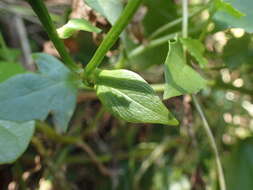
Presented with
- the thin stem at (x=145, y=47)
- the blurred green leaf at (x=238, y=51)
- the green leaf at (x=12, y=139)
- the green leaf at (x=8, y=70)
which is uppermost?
the blurred green leaf at (x=238, y=51)

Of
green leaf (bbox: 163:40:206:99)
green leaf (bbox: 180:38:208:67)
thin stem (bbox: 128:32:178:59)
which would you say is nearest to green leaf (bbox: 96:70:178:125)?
green leaf (bbox: 163:40:206:99)

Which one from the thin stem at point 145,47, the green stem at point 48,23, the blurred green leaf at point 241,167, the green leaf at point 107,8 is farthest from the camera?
the blurred green leaf at point 241,167

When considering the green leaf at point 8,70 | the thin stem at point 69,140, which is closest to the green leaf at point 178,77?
the green leaf at point 8,70

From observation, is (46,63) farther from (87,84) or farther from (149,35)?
(149,35)

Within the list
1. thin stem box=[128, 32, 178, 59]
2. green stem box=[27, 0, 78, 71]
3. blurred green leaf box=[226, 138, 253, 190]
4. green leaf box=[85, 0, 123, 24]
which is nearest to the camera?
green stem box=[27, 0, 78, 71]

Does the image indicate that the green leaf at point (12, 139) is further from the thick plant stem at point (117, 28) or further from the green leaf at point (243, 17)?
the green leaf at point (243, 17)

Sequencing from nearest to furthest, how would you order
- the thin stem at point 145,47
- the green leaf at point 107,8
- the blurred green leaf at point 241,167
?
the green leaf at point 107,8, the thin stem at point 145,47, the blurred green leaf at point 241,167

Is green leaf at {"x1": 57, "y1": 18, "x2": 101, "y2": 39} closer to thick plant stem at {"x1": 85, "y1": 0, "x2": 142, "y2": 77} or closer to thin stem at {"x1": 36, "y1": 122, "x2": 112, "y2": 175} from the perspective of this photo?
thick plant stem at {"x1": 85, "y1": 0, "x2": 142, "y2": 77}
